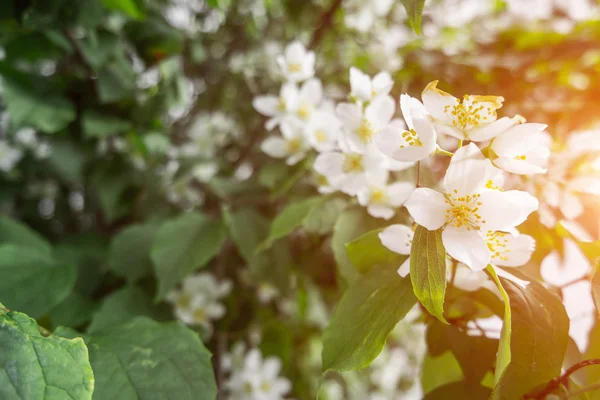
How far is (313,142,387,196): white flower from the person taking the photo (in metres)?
0.61

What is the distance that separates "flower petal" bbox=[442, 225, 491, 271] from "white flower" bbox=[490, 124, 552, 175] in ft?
0.28

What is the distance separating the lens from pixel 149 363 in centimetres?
50

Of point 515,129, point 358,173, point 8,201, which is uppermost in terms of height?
point 515,129

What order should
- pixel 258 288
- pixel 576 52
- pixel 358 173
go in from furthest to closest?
1. pixel 258 288
2. pixel 576 52
3. pixel 358 173

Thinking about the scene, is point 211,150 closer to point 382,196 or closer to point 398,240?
point 382,196

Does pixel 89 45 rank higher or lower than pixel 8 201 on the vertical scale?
higher

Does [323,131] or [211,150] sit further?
[211,150]

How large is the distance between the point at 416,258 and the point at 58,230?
1377 millimetres

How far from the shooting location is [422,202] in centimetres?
44

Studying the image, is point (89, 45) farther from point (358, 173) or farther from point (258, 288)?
point (258, 288)

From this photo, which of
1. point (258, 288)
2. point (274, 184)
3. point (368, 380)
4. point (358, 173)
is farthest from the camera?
point (368, 380)

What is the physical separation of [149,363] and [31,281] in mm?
298

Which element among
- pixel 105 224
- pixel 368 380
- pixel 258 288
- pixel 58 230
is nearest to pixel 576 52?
pixel 258 288

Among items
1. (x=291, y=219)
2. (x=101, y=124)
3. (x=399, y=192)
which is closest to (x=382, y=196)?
(x=399, y=192)
